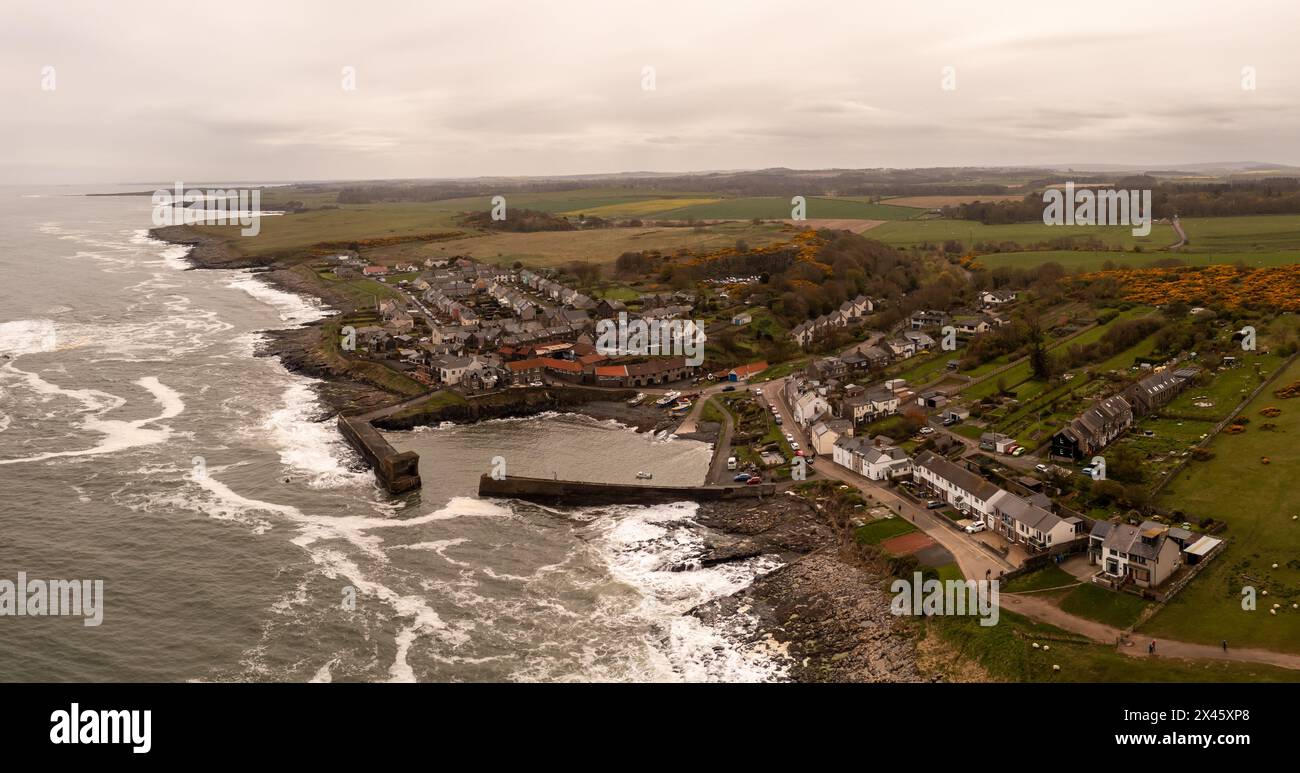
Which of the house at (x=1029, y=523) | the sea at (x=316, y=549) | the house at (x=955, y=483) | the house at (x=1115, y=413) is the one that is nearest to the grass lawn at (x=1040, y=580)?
the house at (x=1029, y=523)

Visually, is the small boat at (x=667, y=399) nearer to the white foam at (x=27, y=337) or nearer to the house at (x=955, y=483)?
the house at (x=955, y=483)

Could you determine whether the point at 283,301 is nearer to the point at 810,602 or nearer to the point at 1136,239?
the point at 810,602

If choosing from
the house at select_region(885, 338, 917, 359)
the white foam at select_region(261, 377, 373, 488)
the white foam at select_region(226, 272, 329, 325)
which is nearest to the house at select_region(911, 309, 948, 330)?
the house at select_region(885, 338, 917, 359)

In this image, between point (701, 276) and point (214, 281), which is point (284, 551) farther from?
point (214, 281)

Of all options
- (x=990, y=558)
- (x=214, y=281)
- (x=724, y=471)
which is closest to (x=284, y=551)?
(x=724, y=471)

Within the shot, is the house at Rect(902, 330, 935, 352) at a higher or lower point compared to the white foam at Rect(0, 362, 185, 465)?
higher

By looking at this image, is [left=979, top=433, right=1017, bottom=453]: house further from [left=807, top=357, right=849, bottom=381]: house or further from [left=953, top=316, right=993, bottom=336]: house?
[left=953, top=316, right=993, bottom=336]: house
